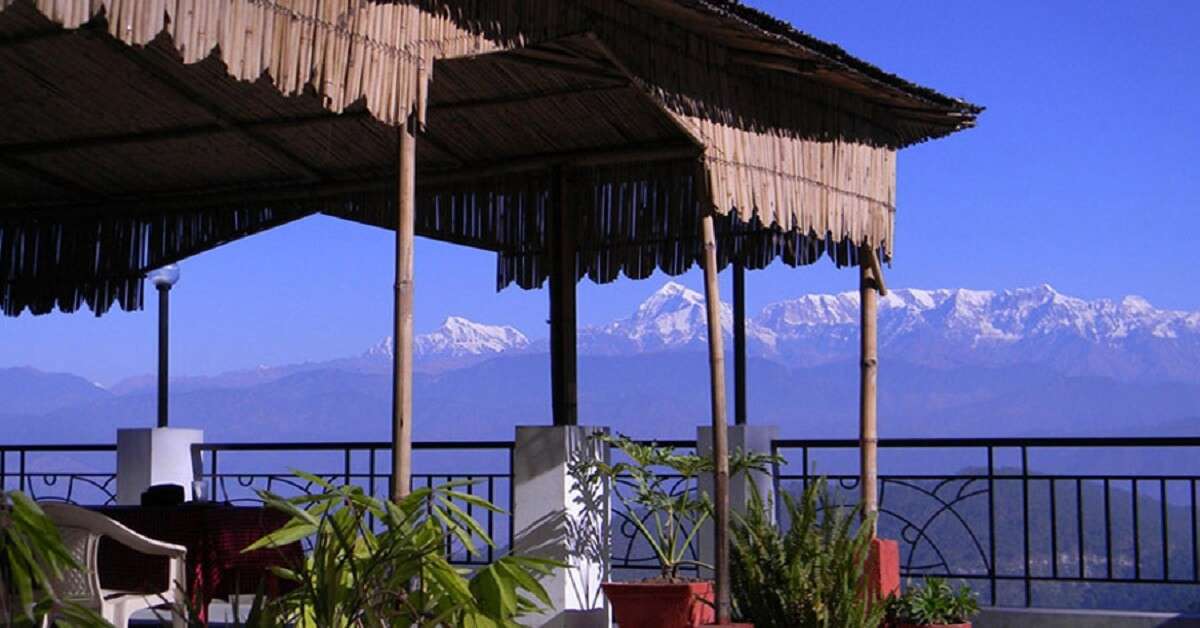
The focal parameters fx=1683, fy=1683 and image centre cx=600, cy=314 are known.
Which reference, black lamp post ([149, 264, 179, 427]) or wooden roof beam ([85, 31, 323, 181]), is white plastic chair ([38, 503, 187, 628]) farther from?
black lamp post ([149, 264, 179, 427])

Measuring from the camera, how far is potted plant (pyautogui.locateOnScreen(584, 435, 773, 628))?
7.26 metres

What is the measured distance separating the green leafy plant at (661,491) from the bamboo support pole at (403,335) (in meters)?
2.31

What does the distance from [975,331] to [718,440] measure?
121195 mm

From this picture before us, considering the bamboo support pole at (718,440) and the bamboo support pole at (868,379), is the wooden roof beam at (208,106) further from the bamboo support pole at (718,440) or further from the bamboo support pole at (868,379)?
the bamboo support pole at (868,379)

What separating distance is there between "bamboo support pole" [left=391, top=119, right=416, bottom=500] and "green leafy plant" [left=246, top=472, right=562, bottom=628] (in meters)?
0.49

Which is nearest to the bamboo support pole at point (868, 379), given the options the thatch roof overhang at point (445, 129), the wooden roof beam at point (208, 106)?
the thatch roof overhang at point (445, 129)

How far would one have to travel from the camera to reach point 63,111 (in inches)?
314

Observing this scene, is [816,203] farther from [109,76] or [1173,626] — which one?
[109,76]

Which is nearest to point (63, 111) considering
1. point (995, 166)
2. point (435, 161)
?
point (435, 161)

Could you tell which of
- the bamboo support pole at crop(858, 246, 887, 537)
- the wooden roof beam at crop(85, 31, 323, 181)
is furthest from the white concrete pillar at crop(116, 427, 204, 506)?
the bamboo support pole at crop(858, 246, 887, 537)

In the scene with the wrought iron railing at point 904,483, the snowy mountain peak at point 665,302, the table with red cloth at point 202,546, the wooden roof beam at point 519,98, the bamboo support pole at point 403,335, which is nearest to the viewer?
the bamboo support pole at point 403,335

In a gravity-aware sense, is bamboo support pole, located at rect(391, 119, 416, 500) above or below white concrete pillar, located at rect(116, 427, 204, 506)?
above

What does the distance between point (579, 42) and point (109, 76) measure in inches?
84.2

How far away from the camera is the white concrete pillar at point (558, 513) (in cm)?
760
